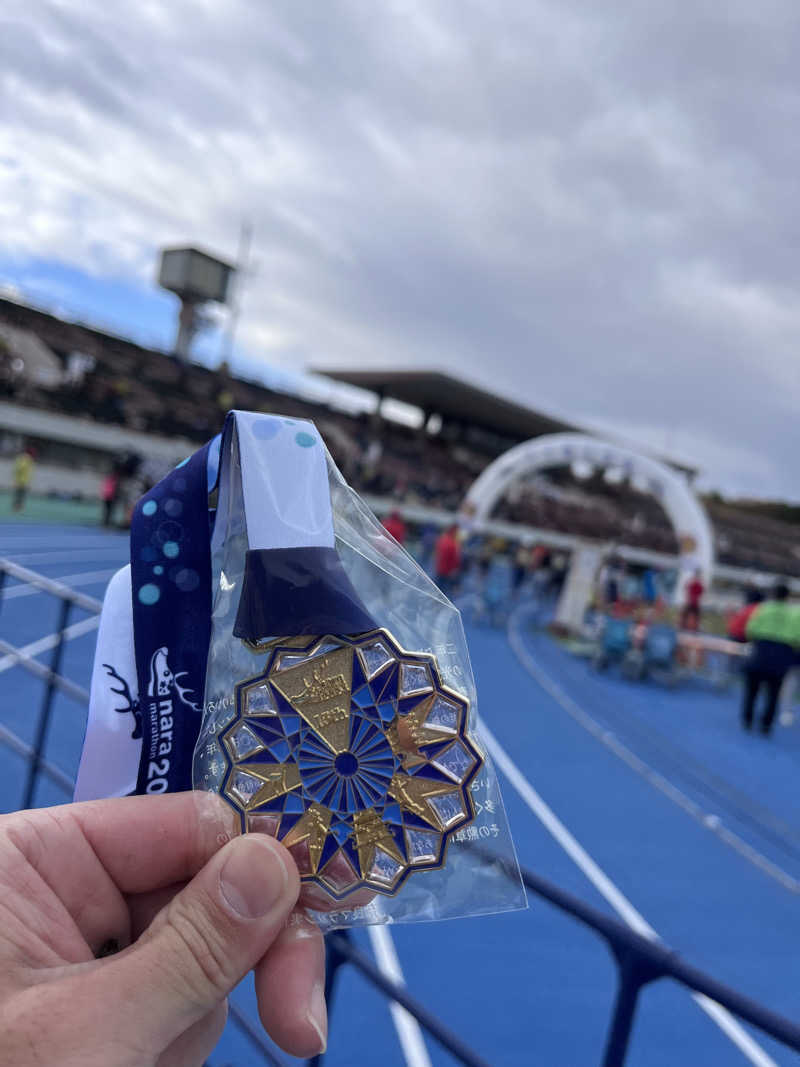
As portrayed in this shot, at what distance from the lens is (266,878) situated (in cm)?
85

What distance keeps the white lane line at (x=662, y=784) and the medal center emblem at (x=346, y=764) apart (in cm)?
492

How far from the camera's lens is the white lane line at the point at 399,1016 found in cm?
278

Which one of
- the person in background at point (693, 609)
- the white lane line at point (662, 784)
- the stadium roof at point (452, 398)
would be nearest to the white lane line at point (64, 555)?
the white lane line at point (662, 784)

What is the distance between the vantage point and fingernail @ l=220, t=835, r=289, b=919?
0.85 m

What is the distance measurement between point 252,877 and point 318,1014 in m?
0.20

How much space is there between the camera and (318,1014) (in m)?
0.89

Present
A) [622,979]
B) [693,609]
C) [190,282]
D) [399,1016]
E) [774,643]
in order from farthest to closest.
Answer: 1. [190,282]
2. [693,609]
3. [774,643]
4. [399,1016]
5. [622,979]

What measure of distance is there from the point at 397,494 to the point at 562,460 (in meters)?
14.3

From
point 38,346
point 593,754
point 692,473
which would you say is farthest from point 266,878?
point 692,473

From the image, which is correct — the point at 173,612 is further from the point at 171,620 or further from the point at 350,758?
the point at 350,758

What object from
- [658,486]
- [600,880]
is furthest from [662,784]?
[658,486]

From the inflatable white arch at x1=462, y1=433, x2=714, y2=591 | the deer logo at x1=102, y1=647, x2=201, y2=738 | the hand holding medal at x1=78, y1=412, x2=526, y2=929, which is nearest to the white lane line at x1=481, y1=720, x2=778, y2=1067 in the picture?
the hand holding medal at x1=78, y1=412, x2=526, y2=929

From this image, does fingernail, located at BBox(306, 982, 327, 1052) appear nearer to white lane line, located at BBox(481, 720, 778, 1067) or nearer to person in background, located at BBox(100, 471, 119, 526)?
white lane line, located at BBox(481, 720, 778, 1067)

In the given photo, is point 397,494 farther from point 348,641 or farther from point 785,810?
point 348,641
